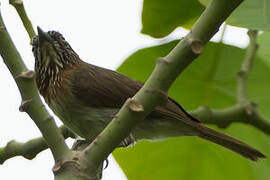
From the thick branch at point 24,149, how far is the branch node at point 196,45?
4.28 feet

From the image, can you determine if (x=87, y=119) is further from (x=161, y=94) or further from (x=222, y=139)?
(x=161, y=94)

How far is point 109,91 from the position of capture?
3402 millimetres

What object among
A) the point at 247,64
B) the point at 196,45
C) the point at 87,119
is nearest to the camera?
the point at 196,45

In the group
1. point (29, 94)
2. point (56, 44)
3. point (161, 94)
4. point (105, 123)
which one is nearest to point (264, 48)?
point (105, 123)

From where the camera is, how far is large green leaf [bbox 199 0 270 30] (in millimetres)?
2056

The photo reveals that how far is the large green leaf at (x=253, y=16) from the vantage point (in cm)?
206

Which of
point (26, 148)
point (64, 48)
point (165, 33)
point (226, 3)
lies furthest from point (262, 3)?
point (64, 48)

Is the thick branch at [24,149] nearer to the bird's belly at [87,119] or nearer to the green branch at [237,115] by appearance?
the bird's belly at [87,119]

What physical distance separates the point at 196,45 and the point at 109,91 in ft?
6.14

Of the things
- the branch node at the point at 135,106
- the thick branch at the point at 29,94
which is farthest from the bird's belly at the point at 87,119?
the branch node at the point at 135,106

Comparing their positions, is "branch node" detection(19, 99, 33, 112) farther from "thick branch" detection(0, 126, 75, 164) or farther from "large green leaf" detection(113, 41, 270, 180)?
"large green leaf" detection(113, 41, 270, 180)

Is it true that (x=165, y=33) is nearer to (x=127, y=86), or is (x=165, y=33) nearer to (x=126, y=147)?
(x=127, y=86)

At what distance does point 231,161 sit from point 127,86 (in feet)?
2.69

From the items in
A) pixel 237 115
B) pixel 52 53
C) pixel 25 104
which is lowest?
pixel 237 115
